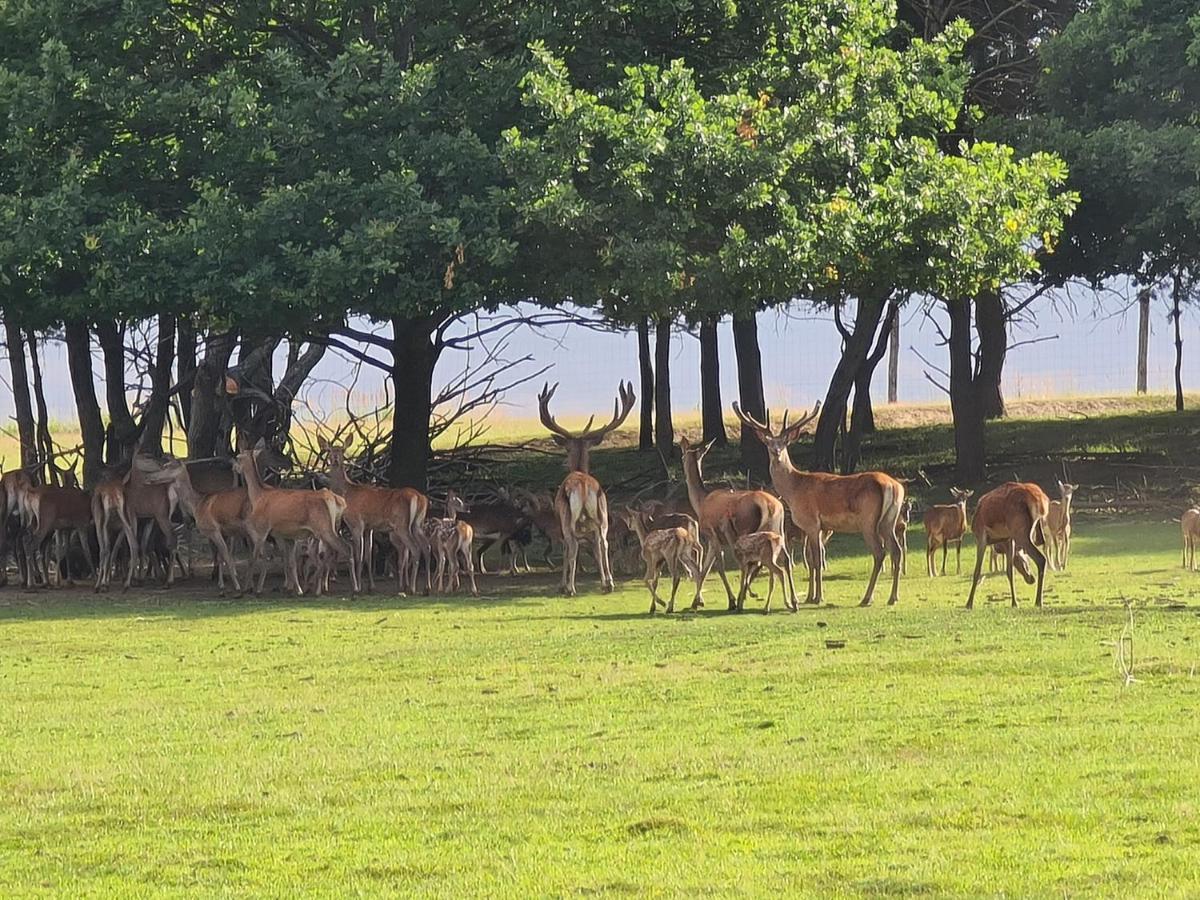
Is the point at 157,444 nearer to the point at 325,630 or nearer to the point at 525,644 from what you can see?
the point at 325,630

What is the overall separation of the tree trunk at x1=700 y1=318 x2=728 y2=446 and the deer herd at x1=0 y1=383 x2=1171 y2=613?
9102mm

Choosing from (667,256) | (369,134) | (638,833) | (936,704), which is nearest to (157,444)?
(369,134)

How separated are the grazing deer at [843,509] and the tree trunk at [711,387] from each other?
15.8 m

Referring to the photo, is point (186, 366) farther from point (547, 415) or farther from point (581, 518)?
point (581, 518)

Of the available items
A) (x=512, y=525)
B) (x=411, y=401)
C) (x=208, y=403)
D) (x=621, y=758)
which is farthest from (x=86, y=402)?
(x=621, y=758)

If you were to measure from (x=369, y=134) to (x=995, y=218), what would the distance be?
Result: 707cm

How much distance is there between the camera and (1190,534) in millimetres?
18516

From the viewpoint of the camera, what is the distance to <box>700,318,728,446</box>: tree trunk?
33781 millimetres

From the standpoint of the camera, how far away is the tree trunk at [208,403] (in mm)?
26531

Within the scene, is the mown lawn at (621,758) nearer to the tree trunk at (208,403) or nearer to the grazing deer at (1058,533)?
the grazing deer at (1058,533)

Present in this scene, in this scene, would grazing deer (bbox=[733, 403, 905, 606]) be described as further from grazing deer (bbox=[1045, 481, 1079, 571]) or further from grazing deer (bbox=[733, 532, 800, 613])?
grazing deer (bbox=[1045, 481, 1079, 571])

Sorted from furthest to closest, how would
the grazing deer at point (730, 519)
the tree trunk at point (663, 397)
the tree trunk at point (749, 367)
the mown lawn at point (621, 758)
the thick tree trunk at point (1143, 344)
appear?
the thick tree trunk at point (1143, 344) → the tree trunk at point (663, 397) → the tree trunk at point (749, 367) → the grazing deer at point (730, 519) → the mown lawn at point (621, 758)

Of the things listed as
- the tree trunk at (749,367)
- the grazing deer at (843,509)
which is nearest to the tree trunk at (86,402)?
the tree trunk at (749,367)

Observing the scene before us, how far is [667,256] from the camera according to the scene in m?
19.0
